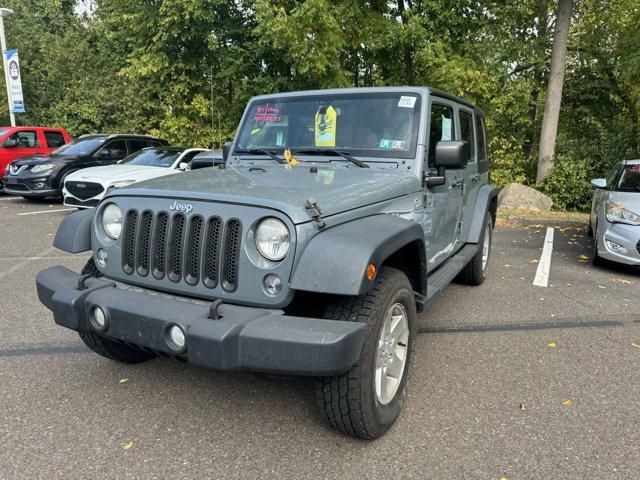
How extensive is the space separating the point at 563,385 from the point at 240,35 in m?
15.6

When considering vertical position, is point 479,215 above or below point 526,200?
above

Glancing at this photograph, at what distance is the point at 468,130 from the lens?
491 cm

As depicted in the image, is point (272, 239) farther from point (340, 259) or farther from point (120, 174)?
point (120, 174)

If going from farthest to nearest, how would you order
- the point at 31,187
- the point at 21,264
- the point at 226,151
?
1. the point at 31,187
2. the point at 21,264
3. the point at 226,151

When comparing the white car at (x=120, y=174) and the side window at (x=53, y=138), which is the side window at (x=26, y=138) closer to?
the side window at (x=53, y=138)

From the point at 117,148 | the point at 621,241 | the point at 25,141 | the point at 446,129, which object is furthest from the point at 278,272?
the point at 25,141

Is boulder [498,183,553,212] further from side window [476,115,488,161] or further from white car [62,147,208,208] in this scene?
white car [62,147,208,208]

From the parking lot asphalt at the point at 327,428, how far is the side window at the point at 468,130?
5.37ft

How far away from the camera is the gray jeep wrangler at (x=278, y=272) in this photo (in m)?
2.19

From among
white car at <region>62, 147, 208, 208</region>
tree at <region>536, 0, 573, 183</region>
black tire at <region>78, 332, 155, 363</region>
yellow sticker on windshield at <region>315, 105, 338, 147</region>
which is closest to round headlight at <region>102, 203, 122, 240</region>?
black tire at <region>78, 332, 155, 363</region>

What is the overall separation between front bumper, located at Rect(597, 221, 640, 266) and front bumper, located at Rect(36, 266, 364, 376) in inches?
201

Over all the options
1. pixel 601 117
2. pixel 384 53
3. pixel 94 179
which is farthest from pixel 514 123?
pixel 94 179

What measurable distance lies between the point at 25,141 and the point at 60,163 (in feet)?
10.5

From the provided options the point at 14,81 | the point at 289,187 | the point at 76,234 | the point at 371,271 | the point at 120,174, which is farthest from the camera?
the point at 14,81
